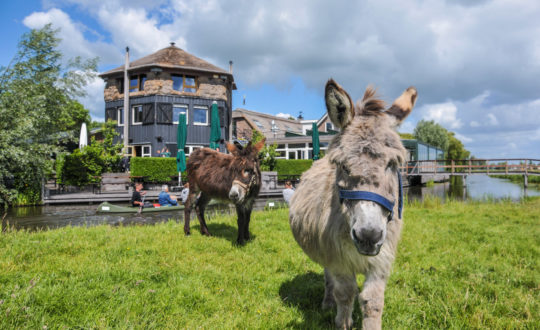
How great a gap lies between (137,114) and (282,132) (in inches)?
831

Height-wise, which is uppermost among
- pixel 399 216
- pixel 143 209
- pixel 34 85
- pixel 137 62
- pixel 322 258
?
pixel 137 62

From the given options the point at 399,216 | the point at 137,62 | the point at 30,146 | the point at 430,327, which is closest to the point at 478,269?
the point at 430,327

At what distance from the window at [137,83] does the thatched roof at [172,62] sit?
40.9 inches

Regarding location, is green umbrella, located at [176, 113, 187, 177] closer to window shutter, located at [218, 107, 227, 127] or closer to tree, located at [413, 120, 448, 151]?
window shutter, located at [218, 107, 227, 127]

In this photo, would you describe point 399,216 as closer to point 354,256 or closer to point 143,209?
point 354,256

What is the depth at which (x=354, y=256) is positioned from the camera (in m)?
2.29

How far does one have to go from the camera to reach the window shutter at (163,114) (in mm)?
25750

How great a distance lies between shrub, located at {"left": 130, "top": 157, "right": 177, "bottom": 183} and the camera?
62.7 ft

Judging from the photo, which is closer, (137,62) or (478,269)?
(478,269)

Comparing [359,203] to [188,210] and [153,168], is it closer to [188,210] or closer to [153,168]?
[188,210]

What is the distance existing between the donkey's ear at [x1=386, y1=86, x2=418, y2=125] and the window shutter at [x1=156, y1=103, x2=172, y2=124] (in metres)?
25.8

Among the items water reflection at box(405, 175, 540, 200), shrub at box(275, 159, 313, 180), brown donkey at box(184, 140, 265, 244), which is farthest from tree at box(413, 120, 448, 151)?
brown donkey at box(184, 140, 265, 244)

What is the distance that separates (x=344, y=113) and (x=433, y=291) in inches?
108

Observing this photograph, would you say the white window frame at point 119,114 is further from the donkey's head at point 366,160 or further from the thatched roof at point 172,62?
the donkey's head at point 366,160
